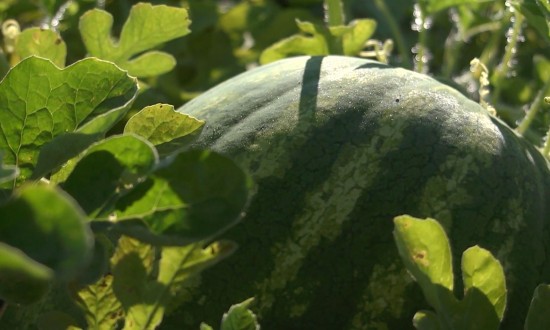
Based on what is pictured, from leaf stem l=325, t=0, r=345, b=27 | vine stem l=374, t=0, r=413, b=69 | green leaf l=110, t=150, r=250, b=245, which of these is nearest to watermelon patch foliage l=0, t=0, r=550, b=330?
green leaf l=110, t=150, r=250, b=245

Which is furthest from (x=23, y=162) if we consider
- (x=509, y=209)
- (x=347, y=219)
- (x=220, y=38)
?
(x=220, y=38)

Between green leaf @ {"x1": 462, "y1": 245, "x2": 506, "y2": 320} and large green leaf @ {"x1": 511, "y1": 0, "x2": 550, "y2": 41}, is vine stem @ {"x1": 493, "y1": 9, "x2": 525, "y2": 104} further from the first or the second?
green leaf @ {"x1": 462, "y1": 245, "x2": 506, "y2": 320}

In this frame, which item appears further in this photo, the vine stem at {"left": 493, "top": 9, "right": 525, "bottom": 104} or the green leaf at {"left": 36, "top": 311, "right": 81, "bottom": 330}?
the vine stem at {"left": 493, "top": 9, "right": 525, "bottom": 104}

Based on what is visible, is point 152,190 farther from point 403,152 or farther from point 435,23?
point 435,23

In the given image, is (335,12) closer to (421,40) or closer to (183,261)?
(421,40)

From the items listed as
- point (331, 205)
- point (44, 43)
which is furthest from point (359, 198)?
point (44, 43)

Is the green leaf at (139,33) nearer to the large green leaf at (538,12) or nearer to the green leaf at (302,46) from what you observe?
the green leaf at (302,46)

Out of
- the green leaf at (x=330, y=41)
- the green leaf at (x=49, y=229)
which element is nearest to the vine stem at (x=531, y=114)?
the green leaf at (x=330, y=41)
